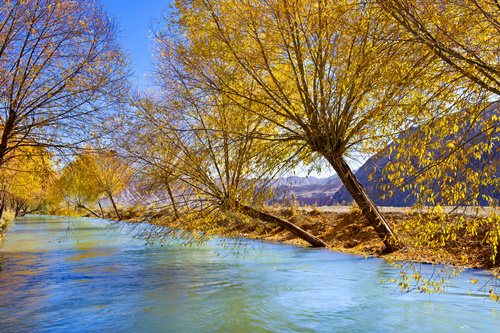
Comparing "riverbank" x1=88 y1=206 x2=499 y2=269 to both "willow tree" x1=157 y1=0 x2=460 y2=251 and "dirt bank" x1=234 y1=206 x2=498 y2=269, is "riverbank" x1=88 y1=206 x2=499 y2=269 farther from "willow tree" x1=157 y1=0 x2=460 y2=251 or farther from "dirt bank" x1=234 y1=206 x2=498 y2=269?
"willow tree" x1=157 y1=0 x2=460 y2=251

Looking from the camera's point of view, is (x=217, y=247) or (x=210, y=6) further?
(x=217, y=247)

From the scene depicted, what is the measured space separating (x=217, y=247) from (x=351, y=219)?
6297 millimetres

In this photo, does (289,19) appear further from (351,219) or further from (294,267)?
(351,219)

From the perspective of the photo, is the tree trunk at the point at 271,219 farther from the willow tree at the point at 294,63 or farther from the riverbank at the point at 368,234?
the willow tree at the point at 294,63

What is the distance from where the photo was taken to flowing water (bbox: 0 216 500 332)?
7070 millimetres

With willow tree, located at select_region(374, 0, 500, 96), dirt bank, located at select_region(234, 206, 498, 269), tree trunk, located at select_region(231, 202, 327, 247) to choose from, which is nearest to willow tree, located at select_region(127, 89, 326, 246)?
tree trunk, located at select_region(231, 202, 327, 247)

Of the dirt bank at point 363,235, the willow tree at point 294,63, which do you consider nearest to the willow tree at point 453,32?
the willow tree at point 294,63

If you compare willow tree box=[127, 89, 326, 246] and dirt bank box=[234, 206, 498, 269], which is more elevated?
willow tree box=[127, 89, 326, 246]

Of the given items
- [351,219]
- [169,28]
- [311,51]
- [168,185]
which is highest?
[169,28]

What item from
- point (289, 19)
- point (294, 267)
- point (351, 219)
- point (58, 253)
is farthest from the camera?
point (351, 219)

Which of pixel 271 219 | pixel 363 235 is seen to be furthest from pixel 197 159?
pixel 363 235

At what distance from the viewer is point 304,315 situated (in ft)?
25.2

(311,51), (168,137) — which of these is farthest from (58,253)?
(311,51)

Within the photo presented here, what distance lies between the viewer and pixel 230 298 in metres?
8.88
